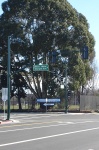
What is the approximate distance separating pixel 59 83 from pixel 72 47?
249 inches

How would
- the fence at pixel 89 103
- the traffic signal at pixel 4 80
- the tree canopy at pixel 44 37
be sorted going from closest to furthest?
1. the tree canopy at pixel 44 37
2. the fence at pixel 89 103
3. the traffic signal at pixel 4 80

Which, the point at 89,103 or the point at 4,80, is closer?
the point at 89,103

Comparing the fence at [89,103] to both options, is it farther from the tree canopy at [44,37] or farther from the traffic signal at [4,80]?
the traffic signal at [4,80]

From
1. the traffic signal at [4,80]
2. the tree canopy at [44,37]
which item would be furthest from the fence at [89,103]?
the traffic signal at [4,80]

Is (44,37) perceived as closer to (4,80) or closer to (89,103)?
(4,80)

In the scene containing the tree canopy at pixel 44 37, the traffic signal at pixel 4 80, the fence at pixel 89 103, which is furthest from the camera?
the traffic signal at pixel 4 80

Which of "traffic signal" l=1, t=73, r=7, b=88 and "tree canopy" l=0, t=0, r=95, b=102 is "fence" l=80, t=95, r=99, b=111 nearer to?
"tree canopy" l=0, t=0, r=95, b=102

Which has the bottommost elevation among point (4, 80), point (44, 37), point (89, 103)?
point (89, 103)

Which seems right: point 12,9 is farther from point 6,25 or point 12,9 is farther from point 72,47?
point 72,47

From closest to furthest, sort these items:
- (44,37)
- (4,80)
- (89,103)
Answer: (44,37)
(89,103)
(4,80)

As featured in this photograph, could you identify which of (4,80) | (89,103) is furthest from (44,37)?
(89,103)

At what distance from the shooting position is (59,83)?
6291cm

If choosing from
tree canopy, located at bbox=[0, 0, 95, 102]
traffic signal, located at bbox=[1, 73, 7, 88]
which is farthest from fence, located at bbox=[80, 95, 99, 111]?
traffic signal, located at bbox=[1, 73, 7, 88]

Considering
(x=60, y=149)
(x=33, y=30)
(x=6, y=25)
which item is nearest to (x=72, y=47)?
(x=33, y=30)
